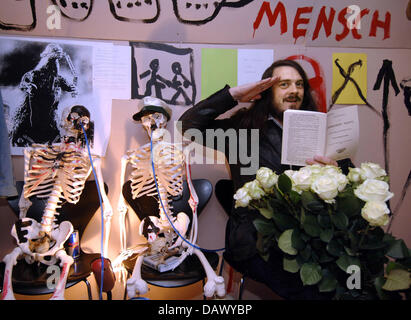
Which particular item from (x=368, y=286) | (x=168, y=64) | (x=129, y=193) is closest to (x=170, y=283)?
(x=129, y=193)

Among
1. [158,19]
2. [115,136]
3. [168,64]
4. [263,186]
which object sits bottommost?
[263,186]

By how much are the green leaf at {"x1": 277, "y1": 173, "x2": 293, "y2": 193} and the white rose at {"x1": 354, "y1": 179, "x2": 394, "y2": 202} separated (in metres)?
0.19

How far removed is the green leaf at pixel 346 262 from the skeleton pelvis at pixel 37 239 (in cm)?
120

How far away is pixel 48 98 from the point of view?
179cm

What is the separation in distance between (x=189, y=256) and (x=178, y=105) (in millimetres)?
976

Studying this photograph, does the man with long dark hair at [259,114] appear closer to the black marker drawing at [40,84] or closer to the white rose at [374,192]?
the white rose at [374,192]

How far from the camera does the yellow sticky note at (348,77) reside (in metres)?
1.92

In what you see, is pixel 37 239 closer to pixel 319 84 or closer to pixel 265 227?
pixel 265 227

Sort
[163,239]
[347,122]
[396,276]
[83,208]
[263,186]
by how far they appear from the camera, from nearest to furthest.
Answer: [396,276]
[263,186]
[347,122]
[163,239]
[83,208]

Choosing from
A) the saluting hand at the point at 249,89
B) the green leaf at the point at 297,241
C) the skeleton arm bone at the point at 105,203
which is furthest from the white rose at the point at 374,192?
the skeleton arm bone at the point at 105,203

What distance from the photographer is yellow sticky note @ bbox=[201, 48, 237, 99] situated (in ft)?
6.13

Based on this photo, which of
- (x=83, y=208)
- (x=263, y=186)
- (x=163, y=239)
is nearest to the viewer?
(x=263, y=186)

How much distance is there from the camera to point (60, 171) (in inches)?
57.7

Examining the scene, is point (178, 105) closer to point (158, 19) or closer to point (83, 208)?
point (158, 19)
